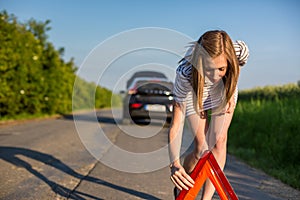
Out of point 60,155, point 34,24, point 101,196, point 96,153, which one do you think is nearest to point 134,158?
point 96,153

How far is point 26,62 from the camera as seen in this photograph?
45.1 feet

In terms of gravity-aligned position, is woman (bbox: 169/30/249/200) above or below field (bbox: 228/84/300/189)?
above

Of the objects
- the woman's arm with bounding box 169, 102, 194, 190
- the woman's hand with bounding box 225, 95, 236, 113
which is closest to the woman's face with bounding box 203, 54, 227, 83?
the woman's hand with bounding box 225, 95, 236, 113

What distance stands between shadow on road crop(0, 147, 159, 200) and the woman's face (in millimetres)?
1493

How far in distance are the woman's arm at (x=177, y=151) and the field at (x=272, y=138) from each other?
1.96 m

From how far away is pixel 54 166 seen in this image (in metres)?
4.59

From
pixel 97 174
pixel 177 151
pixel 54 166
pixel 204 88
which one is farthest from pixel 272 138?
pixel 177 151

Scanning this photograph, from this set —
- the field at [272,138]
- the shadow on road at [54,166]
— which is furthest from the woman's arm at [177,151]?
the field at [272,138]

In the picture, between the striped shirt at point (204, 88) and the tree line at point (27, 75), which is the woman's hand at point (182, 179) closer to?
the striped shirt at point (204, 88)

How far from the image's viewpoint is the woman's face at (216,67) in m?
2.16

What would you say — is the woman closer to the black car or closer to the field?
the field

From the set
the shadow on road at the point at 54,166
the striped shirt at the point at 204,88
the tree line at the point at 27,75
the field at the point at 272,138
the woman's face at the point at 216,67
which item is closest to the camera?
the woman's face at the point at 216,67

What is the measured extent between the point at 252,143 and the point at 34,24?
2091cm

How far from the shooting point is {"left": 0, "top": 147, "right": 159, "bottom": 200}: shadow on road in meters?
3.28
